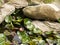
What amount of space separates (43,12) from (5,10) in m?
0.68

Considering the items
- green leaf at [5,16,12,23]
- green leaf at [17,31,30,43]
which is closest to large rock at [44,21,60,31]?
green leaf at [17,31,30,43]

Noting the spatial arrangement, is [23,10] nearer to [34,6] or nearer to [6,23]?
[34,6]

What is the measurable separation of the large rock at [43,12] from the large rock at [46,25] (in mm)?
99

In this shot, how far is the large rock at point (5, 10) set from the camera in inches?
136

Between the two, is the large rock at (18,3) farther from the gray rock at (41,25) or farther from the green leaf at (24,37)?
the green leaf at (24,37)

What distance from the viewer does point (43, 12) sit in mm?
3732

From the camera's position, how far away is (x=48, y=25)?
3.67m

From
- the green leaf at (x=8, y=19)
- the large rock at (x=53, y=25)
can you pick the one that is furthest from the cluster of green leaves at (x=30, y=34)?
the large rock at (x=53, y=25)

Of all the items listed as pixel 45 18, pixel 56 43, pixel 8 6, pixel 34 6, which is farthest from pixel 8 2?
pixel 56 43

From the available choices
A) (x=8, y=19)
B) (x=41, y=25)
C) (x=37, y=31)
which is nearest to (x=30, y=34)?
(x=37, y=31)

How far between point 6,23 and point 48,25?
2.42ft

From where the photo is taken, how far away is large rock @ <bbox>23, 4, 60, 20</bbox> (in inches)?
146

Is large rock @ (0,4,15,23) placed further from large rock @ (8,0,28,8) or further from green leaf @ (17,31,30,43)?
green leaf @ (17,31,30,43)

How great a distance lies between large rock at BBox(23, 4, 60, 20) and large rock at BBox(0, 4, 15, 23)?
268 mm
